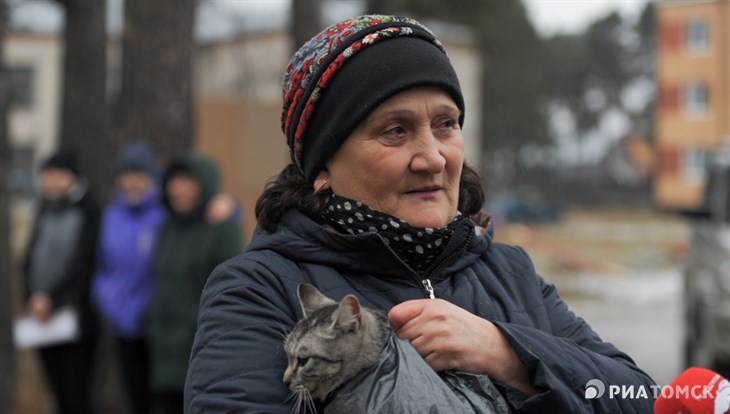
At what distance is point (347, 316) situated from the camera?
1699mm

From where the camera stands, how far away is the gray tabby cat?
1665 millimetres

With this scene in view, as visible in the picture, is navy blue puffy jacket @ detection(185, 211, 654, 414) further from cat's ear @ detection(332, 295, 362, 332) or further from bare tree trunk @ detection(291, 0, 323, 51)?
bare tree trunk @ detection(291, 0, 323, 51)

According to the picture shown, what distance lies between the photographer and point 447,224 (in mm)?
2018

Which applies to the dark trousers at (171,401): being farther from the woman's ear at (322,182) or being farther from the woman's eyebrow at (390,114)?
the woman's eyebrow at (390,114)

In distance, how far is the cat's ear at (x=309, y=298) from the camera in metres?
1.78

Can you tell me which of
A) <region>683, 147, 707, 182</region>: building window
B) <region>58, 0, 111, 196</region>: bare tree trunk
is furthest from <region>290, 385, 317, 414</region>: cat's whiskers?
<region>683, 147, 707, 182</region>: building window

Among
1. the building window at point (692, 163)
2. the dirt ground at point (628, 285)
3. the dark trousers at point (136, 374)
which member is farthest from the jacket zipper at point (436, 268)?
the building window at point (692, 163)

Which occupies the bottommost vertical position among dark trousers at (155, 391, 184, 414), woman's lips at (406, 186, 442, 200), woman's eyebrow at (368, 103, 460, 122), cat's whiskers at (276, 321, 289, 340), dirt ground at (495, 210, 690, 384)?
dirt ground at (495, 210, 690, 384)

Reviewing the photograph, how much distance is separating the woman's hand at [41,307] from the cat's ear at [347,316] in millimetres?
5032

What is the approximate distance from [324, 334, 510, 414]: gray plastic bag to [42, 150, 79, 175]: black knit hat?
5.39m

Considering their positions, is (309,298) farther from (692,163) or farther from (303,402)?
(692,163)

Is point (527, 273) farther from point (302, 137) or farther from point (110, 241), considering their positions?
point (110, 241)

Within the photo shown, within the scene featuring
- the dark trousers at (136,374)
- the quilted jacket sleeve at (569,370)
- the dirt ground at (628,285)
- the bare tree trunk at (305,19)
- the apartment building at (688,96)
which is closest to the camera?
the quilted jacket sleeve at (569,370)

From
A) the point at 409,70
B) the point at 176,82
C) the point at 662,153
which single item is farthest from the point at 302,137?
the point at 662,153
